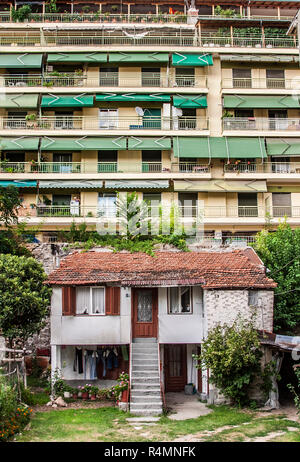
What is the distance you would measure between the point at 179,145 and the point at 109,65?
30.1ft

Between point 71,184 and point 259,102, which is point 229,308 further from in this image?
point 259,102

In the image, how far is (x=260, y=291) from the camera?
22.0 metres

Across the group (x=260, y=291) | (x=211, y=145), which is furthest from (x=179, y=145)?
(x=260, y=291)

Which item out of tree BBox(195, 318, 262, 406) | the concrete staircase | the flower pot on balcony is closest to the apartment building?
the concrete staircase

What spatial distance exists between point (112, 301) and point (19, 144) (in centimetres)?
2087

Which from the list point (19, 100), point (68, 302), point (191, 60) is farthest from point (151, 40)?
point (68, 302)

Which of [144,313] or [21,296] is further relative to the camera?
[144,313]

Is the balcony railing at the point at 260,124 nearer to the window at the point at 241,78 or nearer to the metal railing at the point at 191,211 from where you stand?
the window at the point at 241,78

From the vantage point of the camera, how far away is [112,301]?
73.3ft

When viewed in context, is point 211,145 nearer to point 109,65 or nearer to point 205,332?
point 109,65

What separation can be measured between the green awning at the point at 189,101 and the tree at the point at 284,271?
16570mm

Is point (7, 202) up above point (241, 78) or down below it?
below

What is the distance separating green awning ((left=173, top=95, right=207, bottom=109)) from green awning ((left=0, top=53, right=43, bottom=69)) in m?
11.3

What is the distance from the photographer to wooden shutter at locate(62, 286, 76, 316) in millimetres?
22078
